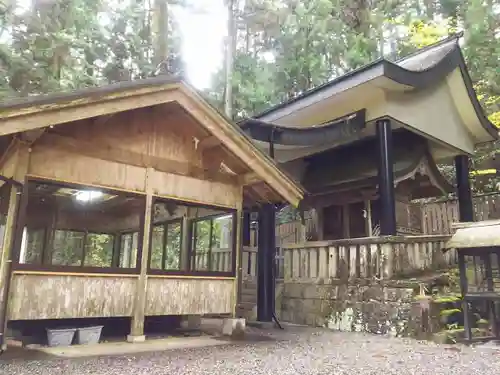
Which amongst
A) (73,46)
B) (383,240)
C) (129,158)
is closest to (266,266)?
(383,240)

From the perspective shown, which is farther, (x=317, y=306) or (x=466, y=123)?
(x=466, y=123)

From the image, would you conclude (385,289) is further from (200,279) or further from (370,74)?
(370,74)

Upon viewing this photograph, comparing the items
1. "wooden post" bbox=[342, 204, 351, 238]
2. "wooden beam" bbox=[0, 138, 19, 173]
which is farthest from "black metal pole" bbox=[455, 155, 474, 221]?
"wooden beam" bbox=[0, 138, 19, 173]

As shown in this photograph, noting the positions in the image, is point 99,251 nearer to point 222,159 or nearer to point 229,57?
point 222,159

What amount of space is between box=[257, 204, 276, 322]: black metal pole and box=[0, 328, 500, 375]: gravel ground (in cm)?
217

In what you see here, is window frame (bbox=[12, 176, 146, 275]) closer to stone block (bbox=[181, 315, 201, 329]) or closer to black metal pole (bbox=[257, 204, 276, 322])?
stone block (bbox=[181, 315, 201, 329])

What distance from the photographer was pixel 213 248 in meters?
14.2

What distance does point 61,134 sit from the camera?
6.30 m

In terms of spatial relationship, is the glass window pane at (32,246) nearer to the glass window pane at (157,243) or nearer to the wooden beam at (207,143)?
the glass window pane at (157,243)

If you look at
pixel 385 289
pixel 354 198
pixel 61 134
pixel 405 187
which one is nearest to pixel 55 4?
pixel 61 134

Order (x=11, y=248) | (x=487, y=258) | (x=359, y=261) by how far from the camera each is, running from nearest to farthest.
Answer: (x=11, y=248) → (x=487, y=258) → (x=359, y=261)

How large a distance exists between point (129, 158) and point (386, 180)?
19.2 feet

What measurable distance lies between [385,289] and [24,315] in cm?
617

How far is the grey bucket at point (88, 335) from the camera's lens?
6.34m
